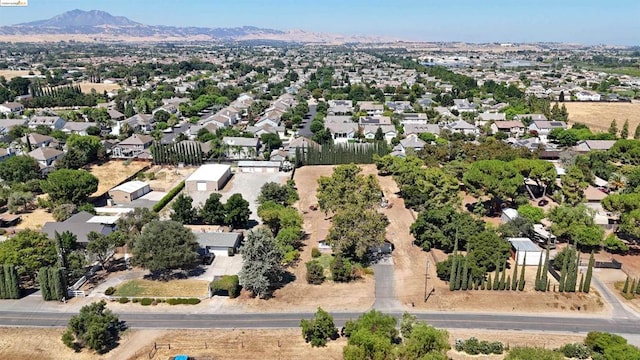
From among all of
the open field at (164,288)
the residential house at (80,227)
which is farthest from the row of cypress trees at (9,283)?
the residential house at (80,227)

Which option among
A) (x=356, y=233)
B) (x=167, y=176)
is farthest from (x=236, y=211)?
(x=167, y=176)

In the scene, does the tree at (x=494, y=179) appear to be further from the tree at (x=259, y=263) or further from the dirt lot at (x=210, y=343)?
the tree at (x=259, y=263)

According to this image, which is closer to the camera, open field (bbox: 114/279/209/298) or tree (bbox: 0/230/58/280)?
tree (bbox: 0/230/58/280)

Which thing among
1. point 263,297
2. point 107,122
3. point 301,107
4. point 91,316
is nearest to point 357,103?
point 301,107

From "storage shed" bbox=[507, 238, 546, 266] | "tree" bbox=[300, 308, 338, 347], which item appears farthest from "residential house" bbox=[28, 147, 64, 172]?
"storage shed" bbox=[507, 238, 546, 266]

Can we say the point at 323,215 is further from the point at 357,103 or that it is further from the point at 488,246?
the point at 357,103

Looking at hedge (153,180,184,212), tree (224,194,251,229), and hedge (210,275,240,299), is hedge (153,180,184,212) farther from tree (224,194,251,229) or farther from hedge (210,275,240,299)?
hedge (210,275,240,299)
